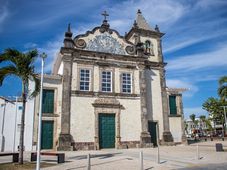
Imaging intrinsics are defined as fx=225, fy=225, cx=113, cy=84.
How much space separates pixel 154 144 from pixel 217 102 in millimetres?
25881

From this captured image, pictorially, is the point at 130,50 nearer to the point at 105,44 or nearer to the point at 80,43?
the point at 105,44

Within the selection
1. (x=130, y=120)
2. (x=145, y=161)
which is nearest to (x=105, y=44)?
(x=130, y=120)

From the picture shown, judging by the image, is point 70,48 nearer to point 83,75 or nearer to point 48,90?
point 83,75

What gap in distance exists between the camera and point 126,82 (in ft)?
79.4

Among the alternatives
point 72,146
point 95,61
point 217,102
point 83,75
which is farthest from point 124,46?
point 217,102

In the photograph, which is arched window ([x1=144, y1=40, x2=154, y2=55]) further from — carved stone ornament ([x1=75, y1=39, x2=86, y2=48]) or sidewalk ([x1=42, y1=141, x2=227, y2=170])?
sidewalk ([x1=42, y1=141, x2=227, y2=170])

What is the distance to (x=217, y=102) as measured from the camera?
146 feet

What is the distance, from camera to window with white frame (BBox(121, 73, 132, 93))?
78.5ft

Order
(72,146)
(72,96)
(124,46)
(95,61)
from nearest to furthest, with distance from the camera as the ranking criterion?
1. (72,146)
2. (72,96)
3. (95,61)
4. (124,46)

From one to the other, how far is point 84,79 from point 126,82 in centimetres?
461

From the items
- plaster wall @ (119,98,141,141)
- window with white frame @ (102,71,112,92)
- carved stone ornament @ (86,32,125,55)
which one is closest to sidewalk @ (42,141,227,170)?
plaster wall @ (119,98,141,141)

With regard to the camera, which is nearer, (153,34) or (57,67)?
(57,67)

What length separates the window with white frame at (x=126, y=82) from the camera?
23.9 metres

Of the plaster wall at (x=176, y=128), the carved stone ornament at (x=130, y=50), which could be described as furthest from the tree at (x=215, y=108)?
the carved stone ornament at (x=130, y=50)
